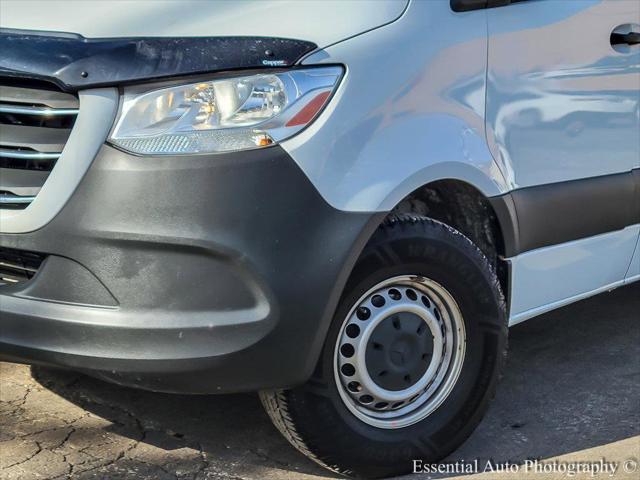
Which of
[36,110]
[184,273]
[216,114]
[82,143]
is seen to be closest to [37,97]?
[36,110]

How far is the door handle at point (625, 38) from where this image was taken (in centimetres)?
377

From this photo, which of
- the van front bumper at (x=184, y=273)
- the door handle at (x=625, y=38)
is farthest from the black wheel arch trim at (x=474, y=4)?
the van front bumper at (x=184, y=273)

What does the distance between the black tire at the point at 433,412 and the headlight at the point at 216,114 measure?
1.59 feet

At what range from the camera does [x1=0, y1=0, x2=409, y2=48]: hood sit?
9.32ft

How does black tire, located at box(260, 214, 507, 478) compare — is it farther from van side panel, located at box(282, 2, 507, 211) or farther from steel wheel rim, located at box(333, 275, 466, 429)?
van side panel, located at box(282, 2, 507, 211)

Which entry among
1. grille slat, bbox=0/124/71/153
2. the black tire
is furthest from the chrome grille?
the black tire

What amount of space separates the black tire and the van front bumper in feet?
0.55

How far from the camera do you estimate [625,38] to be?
3801mm

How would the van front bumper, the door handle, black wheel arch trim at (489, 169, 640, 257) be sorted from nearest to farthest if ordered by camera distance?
the van front bumper < black wheel arch trim at (489, 169, 640, 257) < the door handle

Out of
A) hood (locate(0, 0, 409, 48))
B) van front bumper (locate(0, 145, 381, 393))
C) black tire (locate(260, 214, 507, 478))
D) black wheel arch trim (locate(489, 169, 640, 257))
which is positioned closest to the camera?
van front bumper (locate(0, 145, 381, 393))

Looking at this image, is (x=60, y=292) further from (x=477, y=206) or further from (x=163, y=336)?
(x=477, y=206)

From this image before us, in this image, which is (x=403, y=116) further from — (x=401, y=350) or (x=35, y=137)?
(x=35, y=137)

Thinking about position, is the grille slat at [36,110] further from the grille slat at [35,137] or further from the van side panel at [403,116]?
the van side panel at [403,116]

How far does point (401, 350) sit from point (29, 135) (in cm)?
127
